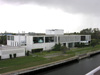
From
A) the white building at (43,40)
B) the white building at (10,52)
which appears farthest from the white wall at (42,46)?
the white building at (10,52)

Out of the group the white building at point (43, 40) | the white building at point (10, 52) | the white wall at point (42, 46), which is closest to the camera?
the white building at point (10, 52)

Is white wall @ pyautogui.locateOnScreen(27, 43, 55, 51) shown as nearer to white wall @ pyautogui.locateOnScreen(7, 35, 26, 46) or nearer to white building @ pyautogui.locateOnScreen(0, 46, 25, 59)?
white wall @ pyautogui.locateOnScreen(7, 35, 26, 46)

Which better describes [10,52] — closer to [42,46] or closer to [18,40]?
[18,40]

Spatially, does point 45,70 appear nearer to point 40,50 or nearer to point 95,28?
point 40,50

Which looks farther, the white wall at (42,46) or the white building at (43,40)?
the white building at (43,40)

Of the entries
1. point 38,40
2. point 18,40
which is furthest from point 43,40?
point 18,40

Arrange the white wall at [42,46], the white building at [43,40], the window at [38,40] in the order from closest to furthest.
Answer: the white wall at [42,46]
the white building at [43,40]
the window at [38,40]

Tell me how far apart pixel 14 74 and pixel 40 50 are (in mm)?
17034

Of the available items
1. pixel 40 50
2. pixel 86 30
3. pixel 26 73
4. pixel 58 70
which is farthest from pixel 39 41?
pixel 86 30

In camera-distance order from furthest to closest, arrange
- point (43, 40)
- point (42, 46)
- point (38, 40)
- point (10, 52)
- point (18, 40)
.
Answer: point (43, 40) < point (42, 46) < point (38, 40) < point (18, 40) < point (10, 52)

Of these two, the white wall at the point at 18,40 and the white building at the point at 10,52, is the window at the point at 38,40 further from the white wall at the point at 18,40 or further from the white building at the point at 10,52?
the white building at the point at 10,52

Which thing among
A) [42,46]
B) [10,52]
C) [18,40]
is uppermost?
[18,40]

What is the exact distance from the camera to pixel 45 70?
1702 cm

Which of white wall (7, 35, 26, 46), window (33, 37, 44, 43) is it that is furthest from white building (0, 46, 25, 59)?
window (33, 37, 44, 43)
